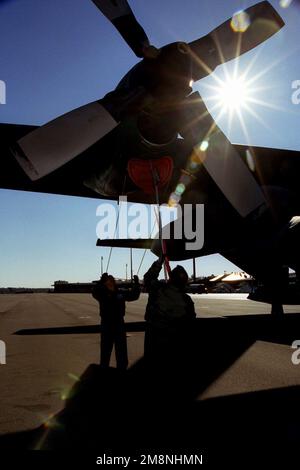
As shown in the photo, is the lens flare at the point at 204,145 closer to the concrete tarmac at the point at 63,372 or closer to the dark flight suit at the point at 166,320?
the dark flight suit at the point at 166,320

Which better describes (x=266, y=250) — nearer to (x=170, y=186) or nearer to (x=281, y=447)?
(x=170, y=186)

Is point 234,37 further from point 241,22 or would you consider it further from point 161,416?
point 161,416

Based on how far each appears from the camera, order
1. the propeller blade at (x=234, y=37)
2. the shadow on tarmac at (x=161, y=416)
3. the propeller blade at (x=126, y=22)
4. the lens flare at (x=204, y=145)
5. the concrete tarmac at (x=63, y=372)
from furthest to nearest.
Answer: the lens flare at (x=204, y=145) < the propeller blade at (x=234, y=37) < the propeller blade at (x=126, y=22) < the concrete tarmac at (x=63, y=372) < the shadow on tarmac at (x=161, y=416)

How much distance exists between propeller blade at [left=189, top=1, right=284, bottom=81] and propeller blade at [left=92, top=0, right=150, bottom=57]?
883mm

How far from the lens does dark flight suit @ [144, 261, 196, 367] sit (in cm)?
509

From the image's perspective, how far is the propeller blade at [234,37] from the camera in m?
6.52

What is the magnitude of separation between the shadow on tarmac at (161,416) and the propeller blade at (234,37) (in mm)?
4989

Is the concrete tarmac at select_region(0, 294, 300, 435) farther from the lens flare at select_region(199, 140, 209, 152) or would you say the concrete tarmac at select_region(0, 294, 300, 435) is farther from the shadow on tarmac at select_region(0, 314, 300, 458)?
the lens flare at select_region(199, 140, 209, 152)

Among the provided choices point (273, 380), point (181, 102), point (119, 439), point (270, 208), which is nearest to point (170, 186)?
point (270, 208)

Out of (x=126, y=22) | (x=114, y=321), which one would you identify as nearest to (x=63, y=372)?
(x=114, y=321)

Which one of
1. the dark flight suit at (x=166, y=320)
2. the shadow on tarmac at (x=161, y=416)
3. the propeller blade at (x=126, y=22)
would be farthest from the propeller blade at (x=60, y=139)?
the shadow on tarmac at (x=161, y=416)

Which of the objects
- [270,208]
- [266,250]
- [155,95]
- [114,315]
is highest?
[155,95]

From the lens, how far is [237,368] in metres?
6.87

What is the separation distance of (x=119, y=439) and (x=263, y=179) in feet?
36.6
